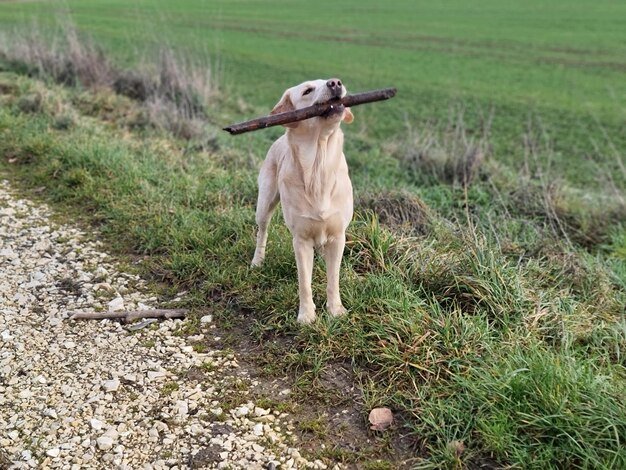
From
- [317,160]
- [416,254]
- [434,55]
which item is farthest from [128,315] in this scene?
[434,55]

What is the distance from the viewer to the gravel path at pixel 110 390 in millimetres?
2975

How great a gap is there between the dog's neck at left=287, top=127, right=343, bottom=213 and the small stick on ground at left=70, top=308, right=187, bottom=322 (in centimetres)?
148

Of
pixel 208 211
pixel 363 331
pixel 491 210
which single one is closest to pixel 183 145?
pixel 208 211

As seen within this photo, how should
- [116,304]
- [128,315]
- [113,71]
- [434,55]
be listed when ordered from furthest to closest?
[434,55], [113,71], [116,304], [128,315]

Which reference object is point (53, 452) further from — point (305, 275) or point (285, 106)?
point (285, 106)

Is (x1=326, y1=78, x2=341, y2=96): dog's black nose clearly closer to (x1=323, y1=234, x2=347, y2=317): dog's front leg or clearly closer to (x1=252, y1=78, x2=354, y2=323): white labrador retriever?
(x1=252, y1=78, x2=354, y2=323): white labrador retriever

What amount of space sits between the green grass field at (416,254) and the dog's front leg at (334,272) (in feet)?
0.46

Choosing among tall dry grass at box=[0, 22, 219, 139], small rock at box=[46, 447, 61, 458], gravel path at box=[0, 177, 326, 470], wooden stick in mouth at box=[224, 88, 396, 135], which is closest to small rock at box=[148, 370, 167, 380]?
gravel path at box=[0, 177, 326, 470]

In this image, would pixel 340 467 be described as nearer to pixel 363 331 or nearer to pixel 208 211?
pixel 363 331

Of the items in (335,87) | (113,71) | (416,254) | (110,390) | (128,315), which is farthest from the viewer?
(113,71)

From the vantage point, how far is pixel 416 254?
4500 mm

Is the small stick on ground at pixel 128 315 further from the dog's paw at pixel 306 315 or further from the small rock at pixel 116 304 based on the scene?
the dog's paw at pixel 306 315

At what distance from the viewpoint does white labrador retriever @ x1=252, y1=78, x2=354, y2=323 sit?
334 centimetres

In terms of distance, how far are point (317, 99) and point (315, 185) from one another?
1.75 ft
